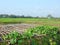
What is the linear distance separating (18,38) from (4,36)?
520mm

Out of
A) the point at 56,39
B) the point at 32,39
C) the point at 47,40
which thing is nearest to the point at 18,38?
the point at 32,39

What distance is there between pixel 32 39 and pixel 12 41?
129 centimetres

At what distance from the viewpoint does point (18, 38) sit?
834cm

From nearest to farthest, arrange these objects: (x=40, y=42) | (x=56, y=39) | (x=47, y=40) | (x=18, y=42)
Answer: (x=18, y=42), (x=40, y=42), (x=47, y=40), (x=56, y=39)

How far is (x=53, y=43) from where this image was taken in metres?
10.8

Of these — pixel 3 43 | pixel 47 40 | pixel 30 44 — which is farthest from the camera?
pixel 47 40

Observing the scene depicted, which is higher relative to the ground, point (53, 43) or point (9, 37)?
point (9, 37)

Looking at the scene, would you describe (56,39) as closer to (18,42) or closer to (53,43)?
(53,43)

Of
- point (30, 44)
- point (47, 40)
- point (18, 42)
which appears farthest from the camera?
point (47, 40)

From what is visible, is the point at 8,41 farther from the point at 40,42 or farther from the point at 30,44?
the point at 40,42

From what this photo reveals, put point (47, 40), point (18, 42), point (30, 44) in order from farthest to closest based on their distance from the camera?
point (47, 40)
point (30, 44)
point (18, 42)

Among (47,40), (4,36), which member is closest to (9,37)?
(4,36)

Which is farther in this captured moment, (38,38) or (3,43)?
(38,38)

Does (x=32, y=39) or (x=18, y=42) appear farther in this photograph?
(x=32, y=39)
